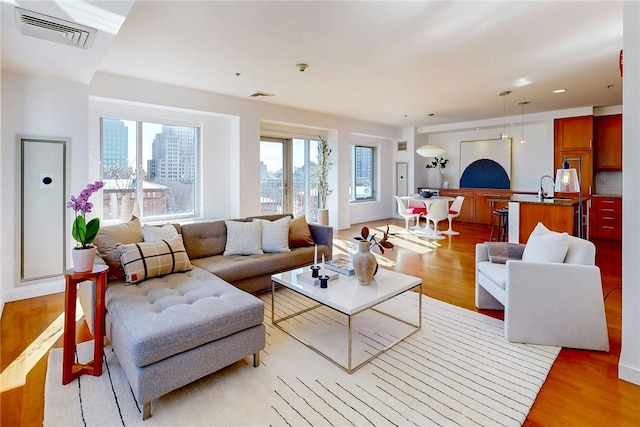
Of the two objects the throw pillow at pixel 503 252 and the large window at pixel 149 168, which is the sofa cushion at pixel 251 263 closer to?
the throw pillow at pixel 503 252

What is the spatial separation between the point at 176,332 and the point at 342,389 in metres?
1.02

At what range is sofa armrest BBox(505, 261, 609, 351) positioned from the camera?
7.61 ft

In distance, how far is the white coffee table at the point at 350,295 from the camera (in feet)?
6.98

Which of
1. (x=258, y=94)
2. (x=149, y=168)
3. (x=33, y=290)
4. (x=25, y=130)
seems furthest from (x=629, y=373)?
(x=149, y=168)

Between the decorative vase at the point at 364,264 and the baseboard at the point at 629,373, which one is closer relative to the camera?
the baseboard at the point at 629,373

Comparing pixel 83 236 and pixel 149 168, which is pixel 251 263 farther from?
pixel 149 168

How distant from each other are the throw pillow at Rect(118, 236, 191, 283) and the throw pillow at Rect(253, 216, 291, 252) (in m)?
1.00

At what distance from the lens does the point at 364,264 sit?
8.18ft

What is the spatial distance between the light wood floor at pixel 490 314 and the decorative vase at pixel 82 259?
746 millimetres

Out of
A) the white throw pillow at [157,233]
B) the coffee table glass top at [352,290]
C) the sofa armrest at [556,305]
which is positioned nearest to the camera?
the coffee table glass top at [352,290]

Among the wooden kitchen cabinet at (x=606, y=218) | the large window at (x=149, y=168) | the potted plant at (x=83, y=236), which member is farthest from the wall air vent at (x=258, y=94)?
the wooden kitchen cabinet at (x=606, y=218)

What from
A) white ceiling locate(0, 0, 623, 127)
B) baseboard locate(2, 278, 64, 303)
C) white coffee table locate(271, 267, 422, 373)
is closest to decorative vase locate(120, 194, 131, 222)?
baseboard locate(2, 278, 64, 303)

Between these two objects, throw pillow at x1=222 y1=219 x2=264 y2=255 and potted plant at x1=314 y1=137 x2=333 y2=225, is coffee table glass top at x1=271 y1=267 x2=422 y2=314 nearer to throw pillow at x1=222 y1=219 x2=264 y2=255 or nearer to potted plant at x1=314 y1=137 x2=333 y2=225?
throw pillow at x1=222 y1=219 x2=264 y2=255

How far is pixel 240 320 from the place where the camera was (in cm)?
202
